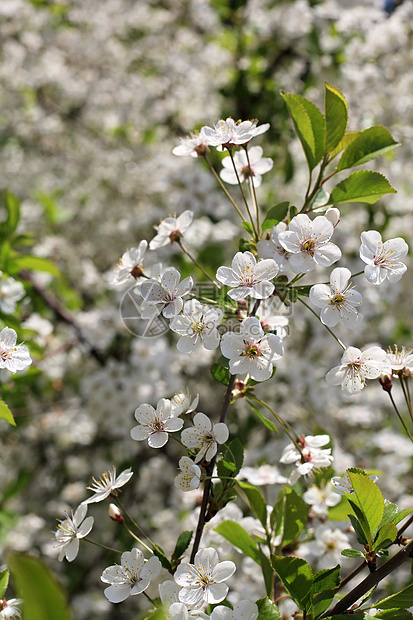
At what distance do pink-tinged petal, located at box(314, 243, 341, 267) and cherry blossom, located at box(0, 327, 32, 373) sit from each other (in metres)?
0.65

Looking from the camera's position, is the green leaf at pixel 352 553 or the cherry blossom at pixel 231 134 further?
the cherry blossom at pixel 231 134

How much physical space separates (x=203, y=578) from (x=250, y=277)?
21.9 inches

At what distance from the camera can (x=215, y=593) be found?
952 mm

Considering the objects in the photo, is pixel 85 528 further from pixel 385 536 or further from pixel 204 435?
pixel 385 536

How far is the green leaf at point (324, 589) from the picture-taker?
977 mm

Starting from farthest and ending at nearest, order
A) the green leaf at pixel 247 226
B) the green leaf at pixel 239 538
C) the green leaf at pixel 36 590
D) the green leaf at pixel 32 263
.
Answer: the green leaf at pixel 32 263 → the green leaf at pixel 239 538 → the green leaf at pixel 247 226 → the green leaf at pixel 36 590

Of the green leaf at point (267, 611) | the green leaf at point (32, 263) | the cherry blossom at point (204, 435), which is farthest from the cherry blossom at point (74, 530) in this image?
the green leaf at point (32, 263)

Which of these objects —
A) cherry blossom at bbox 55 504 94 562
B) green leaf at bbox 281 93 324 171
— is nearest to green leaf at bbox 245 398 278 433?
cherry blossom at bbox 55 504 94 562

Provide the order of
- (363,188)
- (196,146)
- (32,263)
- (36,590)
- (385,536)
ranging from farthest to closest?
1. (32,263)
2. (196,146)
3. (363,188)
4. (385,536)
5. (36,590)

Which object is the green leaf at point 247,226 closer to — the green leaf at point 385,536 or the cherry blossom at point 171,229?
the cherry blossom at point 171,229

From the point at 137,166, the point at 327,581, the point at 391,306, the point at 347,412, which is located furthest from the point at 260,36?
the point at 327,581

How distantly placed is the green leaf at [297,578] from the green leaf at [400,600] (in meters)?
0.12

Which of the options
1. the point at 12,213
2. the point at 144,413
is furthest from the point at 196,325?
the point at 12,213

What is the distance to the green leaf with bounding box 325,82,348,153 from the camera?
1.16m
